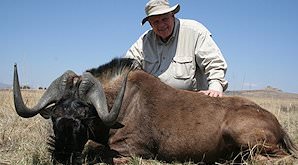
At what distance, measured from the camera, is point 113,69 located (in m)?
5.49

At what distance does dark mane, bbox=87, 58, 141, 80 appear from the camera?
544 cm

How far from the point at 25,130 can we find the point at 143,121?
2267 millimetres

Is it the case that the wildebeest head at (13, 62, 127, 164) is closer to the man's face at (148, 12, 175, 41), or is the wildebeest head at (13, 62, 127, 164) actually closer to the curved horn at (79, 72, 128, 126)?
the curved horn at (79, 72, 128, 126)

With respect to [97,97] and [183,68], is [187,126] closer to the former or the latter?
[97,97]

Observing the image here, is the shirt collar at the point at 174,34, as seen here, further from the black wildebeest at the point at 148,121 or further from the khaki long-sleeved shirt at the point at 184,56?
the black wildebeest at the point at 148,121

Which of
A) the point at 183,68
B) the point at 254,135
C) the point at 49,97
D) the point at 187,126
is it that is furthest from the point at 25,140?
the point at 254,135

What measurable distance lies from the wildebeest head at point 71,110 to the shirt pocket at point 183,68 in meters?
2.14

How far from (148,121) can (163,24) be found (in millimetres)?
1889

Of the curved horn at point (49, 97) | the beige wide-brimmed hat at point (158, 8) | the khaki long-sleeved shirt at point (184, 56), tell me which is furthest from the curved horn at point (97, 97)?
the khaki long-sleeved shirt at point (184, 56)

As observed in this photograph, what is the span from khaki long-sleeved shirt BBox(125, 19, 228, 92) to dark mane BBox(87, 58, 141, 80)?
3.83 ft

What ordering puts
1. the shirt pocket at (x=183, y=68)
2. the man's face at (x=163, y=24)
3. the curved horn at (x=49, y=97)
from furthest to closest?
the shirt pocket at (x=183, y=68)
the man's face at (x=163, y=24)
the curved horn at (x=49, y=97)

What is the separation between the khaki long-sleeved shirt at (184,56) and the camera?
6.41 meters

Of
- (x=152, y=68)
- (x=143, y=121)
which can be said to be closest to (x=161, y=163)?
(x=143, y=121)

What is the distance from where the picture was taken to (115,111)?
13.9ft
